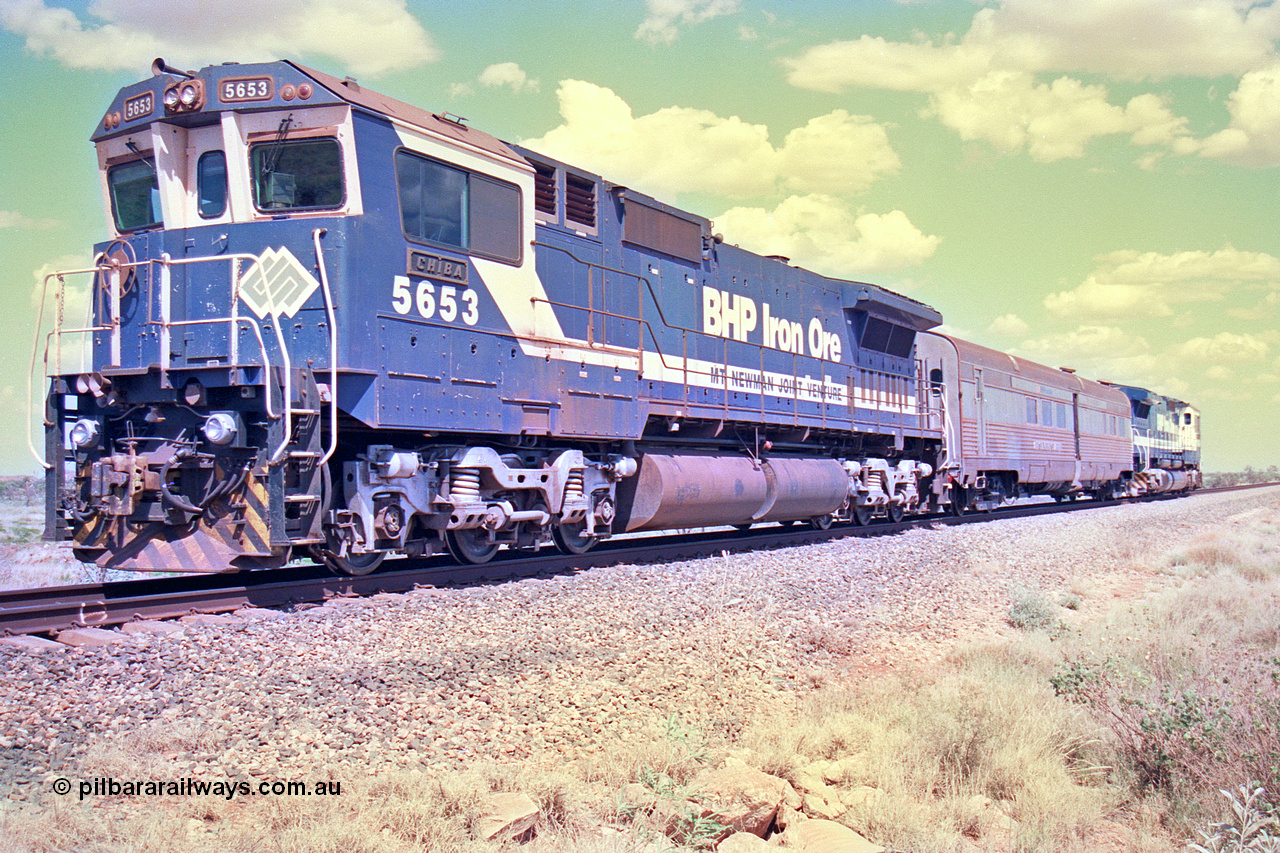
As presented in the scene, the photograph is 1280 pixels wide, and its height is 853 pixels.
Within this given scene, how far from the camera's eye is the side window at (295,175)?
7238mm

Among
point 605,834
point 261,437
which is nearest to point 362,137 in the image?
point 261,437

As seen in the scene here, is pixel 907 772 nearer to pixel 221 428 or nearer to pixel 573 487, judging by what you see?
pixel 221 428

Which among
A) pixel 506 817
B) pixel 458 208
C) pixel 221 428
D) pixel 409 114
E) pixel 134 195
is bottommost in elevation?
pixel 506 817

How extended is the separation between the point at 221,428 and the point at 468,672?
2889 millimetres

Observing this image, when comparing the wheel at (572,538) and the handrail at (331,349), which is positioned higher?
the handrail at (331,349)

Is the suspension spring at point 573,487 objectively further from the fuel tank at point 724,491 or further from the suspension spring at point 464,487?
the suspension spring at point 464,487

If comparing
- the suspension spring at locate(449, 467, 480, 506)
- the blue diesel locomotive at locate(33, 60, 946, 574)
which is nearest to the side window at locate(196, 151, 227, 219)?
the blue diesel locomotive at locate(33, 60, 946, 574)

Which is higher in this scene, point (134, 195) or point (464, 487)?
point (134, 195)

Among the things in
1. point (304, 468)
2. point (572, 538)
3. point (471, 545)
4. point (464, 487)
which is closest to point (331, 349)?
point (304, 468)

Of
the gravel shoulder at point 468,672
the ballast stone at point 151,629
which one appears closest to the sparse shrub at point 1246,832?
the gravel shoulder at point 468,672

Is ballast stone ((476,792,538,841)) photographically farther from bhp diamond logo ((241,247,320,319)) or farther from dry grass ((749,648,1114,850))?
bhp diamond logo ((241,247,320,319))

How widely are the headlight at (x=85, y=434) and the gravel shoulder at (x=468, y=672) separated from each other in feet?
7.46

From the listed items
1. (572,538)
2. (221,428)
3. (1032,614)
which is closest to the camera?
(221,428)

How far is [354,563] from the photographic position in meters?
7.73
